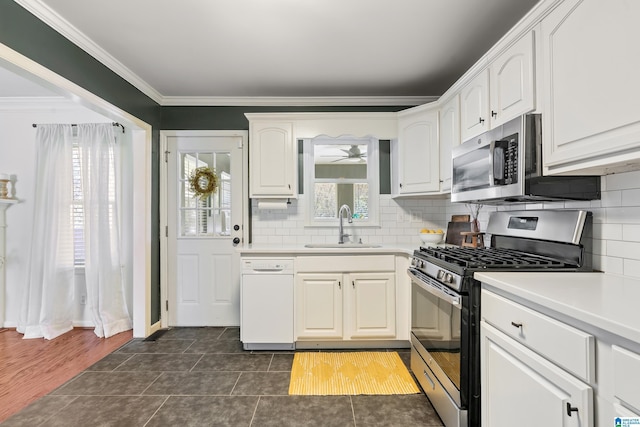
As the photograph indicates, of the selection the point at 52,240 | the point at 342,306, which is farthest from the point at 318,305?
the point at 52,240

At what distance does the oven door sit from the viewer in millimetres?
1606

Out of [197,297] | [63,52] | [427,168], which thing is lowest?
[197,297]

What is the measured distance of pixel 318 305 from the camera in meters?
2.81

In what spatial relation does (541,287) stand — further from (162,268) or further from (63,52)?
(162,268)

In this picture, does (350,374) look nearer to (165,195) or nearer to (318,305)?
(318,305)

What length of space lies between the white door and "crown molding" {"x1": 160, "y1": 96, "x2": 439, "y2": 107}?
35cm

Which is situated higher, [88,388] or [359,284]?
[359,284]

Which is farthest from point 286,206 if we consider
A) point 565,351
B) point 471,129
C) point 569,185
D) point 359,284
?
point 565,351

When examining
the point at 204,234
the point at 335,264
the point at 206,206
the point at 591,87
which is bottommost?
the point at 335,264

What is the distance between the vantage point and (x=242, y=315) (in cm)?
281

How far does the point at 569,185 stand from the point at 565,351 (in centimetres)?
92

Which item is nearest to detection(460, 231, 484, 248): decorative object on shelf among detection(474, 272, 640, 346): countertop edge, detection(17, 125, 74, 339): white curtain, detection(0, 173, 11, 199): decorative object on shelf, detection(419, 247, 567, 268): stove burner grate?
detection(419, 247, 567, 268): stove burner grate

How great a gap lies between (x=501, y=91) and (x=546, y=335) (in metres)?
1.40

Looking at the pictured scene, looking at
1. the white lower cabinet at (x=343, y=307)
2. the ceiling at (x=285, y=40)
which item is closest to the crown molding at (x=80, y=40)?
the ceiling at (x=285, y=40)
